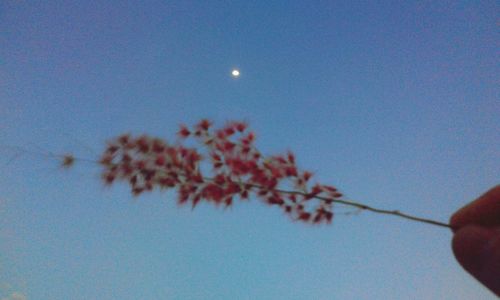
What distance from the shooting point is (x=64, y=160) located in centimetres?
260

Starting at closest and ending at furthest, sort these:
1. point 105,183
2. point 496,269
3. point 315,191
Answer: point 496,269 < point 315,191 < point 105,183

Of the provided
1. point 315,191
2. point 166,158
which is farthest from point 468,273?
point 166,158

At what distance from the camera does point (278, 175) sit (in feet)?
7.74

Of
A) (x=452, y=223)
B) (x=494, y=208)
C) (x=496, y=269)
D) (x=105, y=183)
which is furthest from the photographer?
(x=105, y=183)

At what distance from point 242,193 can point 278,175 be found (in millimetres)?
265

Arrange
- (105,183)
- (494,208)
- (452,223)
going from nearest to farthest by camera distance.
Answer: (494,208) → (452,223) → (105,183)

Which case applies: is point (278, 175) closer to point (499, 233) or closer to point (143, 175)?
point (143, 175)

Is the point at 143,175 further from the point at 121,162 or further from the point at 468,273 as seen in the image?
the point at 468,273

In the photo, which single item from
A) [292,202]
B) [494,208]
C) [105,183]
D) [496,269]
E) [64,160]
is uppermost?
[64,160]

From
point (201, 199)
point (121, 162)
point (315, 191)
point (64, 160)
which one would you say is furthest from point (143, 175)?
point (315, 191)

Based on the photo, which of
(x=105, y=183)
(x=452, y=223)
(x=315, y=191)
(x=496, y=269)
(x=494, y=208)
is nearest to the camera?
(x=496, y=269)

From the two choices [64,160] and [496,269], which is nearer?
[496,269]

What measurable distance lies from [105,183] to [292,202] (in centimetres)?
130

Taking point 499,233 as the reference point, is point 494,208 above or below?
above
